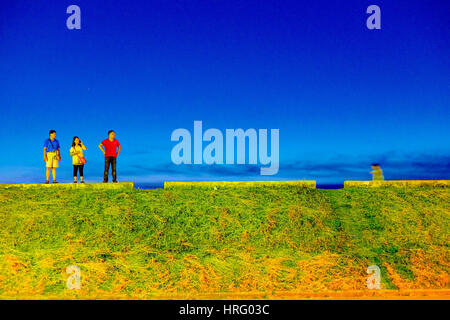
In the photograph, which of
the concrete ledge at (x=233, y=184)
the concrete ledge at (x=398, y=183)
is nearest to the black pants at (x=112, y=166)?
the concrete ledge at (x=233, y=184)

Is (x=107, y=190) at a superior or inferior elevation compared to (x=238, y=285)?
superior

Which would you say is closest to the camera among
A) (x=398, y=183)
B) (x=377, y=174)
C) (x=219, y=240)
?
(x=219, y=240)

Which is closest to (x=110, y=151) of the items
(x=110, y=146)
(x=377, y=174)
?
(x=110, y=146)

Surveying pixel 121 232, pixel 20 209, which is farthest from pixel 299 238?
pixel 20 209

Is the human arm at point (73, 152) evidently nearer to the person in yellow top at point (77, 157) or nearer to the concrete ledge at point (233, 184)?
the person in yellow top at point (77, 157)

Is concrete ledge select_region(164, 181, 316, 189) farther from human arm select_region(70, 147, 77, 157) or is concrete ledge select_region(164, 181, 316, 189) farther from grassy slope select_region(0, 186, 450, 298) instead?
human arm select_region(70, 147, 77, 157)

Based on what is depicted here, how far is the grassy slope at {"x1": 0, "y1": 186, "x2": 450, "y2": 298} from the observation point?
8047 millimetres

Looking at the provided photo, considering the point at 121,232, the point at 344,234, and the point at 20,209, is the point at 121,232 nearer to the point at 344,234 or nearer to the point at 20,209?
the point at 20,209

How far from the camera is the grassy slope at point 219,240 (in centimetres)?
805

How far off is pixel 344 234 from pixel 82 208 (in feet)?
23.7

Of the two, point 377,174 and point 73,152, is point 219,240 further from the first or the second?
point 377,174

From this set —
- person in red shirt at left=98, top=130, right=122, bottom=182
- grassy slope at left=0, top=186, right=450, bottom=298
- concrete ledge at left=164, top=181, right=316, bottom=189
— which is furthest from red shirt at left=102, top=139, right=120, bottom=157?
concrete ledge at left=164, top=181, right=316, bottom=189

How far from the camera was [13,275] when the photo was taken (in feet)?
27.3

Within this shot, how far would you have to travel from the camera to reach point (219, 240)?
9883mm
